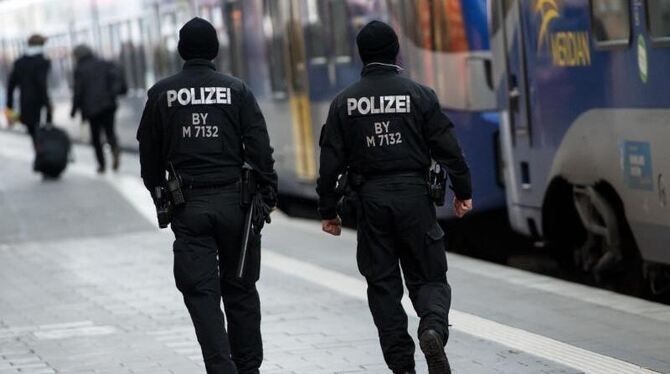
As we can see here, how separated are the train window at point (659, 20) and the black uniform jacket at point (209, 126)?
300cm

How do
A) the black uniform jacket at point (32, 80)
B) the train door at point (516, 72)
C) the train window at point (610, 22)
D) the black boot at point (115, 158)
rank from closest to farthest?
the train window at point (610, 22) < the train door at point (516, 72) < the black uniform jacket at point (32, 80) < the black boot at point (115, 158)

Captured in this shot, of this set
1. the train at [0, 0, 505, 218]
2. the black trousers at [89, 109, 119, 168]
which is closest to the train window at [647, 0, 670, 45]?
the train at [0, 0, 505, 218]

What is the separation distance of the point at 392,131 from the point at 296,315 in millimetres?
3111

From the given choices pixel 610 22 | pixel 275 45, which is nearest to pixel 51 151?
pixel 275 45

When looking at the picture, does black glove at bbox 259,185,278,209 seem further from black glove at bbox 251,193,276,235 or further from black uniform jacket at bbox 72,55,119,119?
black uniform jacket at bbox 72,55,119,119

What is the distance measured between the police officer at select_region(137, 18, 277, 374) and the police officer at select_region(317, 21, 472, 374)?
35cm

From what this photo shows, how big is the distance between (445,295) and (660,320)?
2312mm

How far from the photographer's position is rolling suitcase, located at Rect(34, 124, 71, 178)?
22344mm

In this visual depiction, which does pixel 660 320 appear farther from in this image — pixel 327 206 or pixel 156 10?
pixel 156 10

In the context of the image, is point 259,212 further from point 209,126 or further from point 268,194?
point 209,126

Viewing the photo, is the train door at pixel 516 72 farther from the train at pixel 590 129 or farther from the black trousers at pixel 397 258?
the black trousers at pixel 397 258

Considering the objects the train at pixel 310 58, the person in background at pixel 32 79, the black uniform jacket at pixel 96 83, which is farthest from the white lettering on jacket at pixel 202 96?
the person in background at pixel 32 79

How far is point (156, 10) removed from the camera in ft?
92.4

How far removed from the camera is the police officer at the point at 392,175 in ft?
24.8
